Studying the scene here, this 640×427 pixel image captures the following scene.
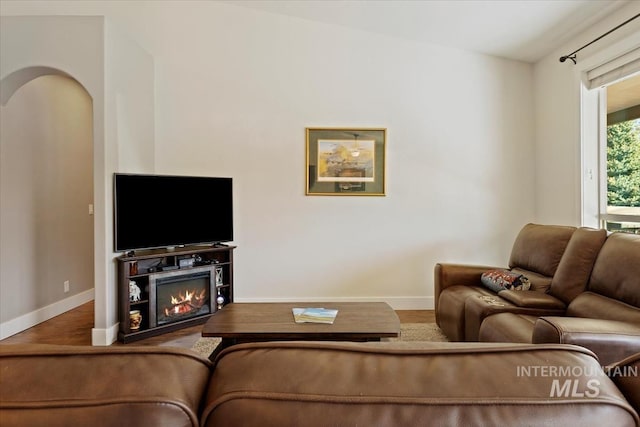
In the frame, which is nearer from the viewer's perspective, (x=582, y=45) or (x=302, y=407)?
(x=302, y=407)

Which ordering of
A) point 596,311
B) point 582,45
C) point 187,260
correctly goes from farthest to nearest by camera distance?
point 187,260 < point 582,45 < point 596,311

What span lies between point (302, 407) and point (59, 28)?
386 centimetres

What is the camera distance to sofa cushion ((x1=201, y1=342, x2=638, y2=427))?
518 mm

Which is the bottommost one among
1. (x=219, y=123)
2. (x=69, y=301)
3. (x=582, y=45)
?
(x=69, y=301)

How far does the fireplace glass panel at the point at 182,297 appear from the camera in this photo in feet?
10.8

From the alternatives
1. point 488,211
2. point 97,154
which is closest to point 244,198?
point 97,154

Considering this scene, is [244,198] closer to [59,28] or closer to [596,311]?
[59,28]

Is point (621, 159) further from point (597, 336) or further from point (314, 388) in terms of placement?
point (314, 388)

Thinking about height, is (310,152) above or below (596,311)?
above

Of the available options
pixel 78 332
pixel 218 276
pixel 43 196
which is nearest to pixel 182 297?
pixel 218 276

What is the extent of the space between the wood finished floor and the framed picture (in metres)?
1.40

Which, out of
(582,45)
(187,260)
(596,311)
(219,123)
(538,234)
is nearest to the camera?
(596,311)

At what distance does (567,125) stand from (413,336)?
2.51 m

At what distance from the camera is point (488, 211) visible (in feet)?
Answer: 13.4
